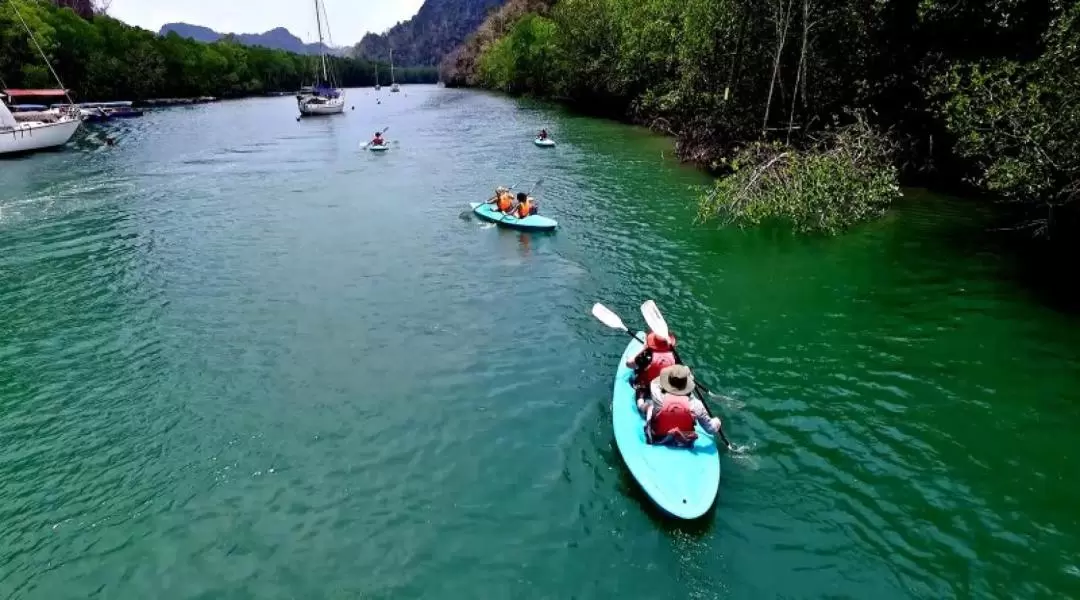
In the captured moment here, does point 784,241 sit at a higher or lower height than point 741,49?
lower

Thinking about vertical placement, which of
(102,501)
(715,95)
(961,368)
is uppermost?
(715,95)

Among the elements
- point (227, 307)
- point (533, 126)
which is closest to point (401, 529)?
point (227, 307)

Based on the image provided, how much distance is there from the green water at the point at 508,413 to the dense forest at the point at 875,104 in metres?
1.72

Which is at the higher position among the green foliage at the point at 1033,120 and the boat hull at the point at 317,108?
the green foliage at the point at 1033,120

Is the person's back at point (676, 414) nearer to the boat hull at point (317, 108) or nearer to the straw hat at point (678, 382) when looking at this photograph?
the straw hat at point (678, 382)

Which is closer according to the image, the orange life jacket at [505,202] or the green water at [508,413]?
the green water at [508,413]

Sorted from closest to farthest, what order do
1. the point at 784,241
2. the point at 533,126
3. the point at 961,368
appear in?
the point at 961,368
the point at 784,241
the point at 533,126

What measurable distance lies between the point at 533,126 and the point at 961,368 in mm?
48846

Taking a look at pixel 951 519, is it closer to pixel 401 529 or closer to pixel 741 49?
pixel 401 529

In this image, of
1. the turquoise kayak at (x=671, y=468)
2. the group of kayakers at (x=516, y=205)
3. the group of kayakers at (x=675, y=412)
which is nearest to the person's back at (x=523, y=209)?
the group of kayakers at (x=516, y=205)

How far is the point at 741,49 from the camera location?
28.9 meters

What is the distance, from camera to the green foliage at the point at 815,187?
71.8ft

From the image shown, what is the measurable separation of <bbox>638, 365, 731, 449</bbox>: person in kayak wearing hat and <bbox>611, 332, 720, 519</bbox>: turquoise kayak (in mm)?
148

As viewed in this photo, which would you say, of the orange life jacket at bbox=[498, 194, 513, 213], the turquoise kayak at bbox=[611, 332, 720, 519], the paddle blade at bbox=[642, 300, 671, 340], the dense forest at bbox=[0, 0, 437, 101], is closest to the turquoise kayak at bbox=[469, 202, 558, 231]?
the orange life jacket at bbox=[498, 194, 513, 213]
